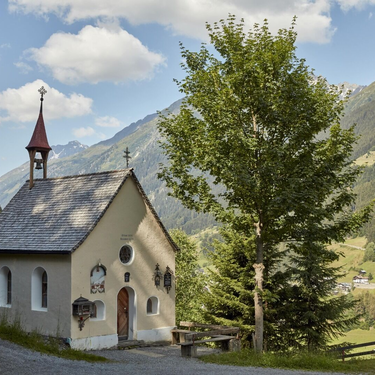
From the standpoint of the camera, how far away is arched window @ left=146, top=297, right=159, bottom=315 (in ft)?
74.6

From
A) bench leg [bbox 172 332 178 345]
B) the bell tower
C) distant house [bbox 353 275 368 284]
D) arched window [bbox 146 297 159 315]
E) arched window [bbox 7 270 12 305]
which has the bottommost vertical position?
distant house [bbox 353 275 368 284]

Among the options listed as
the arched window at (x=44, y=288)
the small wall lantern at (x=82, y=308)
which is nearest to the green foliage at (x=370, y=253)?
the arched window at (x=44, y=288)

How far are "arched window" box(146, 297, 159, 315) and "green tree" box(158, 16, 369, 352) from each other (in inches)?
216

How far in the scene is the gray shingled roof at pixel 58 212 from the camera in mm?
20312

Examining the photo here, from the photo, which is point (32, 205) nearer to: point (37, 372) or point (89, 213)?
point (89, 213)

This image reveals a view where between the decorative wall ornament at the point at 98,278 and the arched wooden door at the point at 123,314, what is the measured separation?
1.46 metres

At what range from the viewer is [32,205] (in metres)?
23.5

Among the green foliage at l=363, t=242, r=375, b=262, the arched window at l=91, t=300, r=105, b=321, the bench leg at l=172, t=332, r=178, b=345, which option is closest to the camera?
the arched window at l=91, t=300, r=105, b=321

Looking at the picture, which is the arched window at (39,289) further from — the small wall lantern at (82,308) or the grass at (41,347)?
the grass at (41,347)

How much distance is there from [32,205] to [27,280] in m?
4.07

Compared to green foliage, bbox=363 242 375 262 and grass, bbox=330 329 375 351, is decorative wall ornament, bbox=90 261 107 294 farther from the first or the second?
green foliage, bbox=363 242 375 262

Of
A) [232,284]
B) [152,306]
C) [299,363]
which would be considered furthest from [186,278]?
[299,363]

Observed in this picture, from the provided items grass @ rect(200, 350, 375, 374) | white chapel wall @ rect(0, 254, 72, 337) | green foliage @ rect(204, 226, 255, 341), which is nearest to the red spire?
white chapel wall @ rect(0, 254, 72, 337)

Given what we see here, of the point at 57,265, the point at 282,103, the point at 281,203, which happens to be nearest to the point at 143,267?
the point at 57,265
